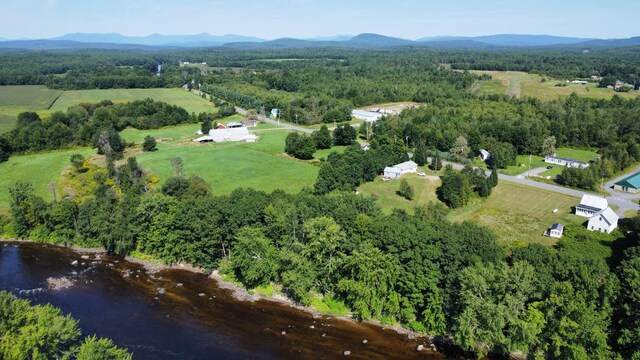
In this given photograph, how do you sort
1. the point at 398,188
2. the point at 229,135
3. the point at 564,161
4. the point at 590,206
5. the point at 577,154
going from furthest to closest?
the point at 229,135
the point at 577,154
the point at 564,161
the point at 398,188
the point at 590,206

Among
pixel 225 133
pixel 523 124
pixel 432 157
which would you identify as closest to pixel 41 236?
pixel 225 133

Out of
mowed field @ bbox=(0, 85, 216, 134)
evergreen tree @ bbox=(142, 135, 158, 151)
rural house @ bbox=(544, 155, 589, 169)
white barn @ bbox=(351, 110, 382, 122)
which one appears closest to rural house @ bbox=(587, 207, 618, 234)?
rural house @ bbox=(544, 155, 589, 169)

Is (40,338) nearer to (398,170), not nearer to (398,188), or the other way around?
(398,188)

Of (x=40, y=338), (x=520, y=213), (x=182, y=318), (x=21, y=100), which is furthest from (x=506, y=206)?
(x=21, y=100)

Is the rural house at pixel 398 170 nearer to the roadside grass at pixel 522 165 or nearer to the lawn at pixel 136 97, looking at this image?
the roadside grass at pixel 522 165

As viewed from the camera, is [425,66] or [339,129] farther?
[425,66]

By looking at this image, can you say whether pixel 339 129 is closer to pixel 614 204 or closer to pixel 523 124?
pixel 523 124

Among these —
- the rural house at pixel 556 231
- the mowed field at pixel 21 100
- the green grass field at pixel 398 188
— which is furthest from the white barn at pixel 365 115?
Answer: the mowed field at pixel 21 100
